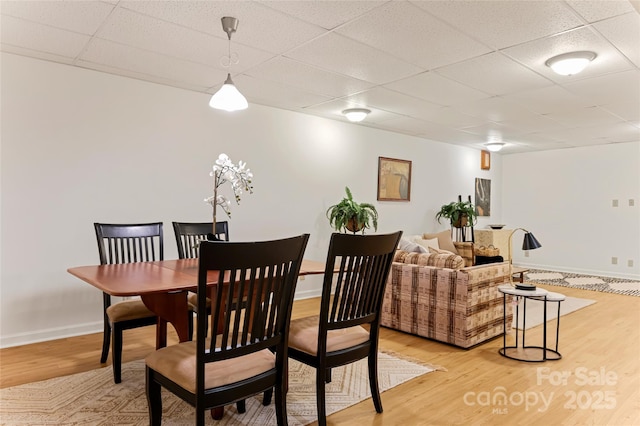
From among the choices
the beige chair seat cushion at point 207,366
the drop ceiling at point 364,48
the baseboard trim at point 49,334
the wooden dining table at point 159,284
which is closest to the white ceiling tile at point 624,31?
the drop ceiling at point 364,48

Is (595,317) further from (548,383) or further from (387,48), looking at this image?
(387,48)

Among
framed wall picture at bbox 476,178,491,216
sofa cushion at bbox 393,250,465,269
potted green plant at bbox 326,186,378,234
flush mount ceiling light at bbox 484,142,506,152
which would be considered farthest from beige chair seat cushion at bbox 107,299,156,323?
framed wall picture at bbox 476,178,491,216

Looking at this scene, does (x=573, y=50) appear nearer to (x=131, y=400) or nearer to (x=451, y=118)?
(x=451, y=118)

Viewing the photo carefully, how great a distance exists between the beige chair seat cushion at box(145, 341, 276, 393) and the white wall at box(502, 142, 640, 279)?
7430 mm

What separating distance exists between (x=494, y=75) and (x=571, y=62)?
2.05ft

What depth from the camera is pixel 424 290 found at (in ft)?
12.0

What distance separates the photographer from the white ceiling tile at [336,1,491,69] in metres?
2.60

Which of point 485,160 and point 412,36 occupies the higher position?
point 412,36

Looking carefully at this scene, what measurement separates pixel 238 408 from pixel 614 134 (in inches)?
264

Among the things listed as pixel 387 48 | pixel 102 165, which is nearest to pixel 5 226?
pixel 102 165

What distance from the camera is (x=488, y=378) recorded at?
9.44ft

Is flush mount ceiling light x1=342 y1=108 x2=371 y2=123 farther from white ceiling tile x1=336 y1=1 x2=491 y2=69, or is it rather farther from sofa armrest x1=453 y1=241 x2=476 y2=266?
sofa armrest x1=453 y1=241 x2=476 y2=266

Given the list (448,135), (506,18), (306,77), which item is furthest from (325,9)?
(448,135)

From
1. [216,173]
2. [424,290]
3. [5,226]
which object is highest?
[216,173]
